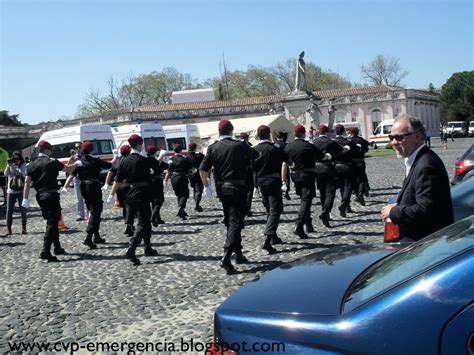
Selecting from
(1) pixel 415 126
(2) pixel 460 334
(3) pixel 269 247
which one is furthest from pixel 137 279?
(2) pixel 460 334

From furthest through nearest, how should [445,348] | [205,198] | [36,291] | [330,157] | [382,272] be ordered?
1. [205,198]
2. [330,157]
3. [36,291]
4. [382,272]
5. [445,348]

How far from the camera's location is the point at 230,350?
2.63 m

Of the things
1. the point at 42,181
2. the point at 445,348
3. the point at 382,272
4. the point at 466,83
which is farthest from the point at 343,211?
the point at 466,83

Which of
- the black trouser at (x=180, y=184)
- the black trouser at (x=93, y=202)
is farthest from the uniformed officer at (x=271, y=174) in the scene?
the black trouser at (x=180, y=184)

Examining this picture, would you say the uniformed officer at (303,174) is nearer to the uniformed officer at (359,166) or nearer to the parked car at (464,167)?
the uniformed officer at (359,166)

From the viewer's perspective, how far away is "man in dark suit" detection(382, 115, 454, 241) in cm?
398

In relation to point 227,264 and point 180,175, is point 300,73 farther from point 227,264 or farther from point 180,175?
point 227,264

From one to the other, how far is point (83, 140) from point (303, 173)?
18681 mm

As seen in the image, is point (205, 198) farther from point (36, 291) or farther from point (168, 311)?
point (168, 311)

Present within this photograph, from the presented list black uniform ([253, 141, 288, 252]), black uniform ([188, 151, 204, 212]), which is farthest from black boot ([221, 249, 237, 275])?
black uniform ([188, 151, 204, 212])

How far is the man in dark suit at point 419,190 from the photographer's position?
13.0 ft

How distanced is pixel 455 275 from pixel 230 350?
1067 millimetres

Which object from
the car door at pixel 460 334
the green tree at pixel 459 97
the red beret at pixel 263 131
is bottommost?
the car door at pixel 460 334

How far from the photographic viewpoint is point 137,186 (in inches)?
338
